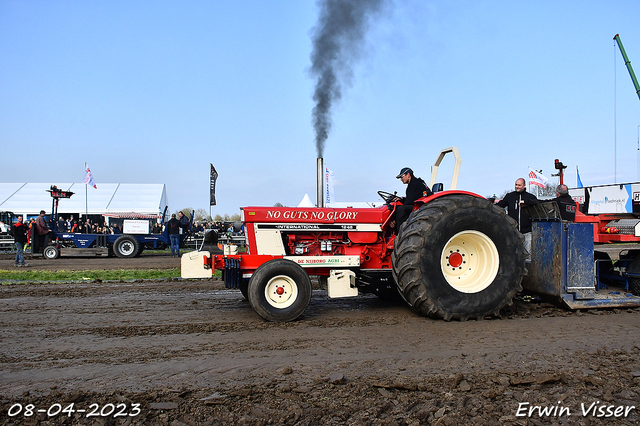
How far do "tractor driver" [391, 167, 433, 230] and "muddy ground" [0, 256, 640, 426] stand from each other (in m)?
1.16

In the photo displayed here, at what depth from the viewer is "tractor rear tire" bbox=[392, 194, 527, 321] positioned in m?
4.91

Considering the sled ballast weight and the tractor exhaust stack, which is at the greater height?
the tractor exhaust stack

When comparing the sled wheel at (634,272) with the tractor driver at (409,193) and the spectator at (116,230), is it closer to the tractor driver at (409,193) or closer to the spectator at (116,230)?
the tractor driver at (409,193)

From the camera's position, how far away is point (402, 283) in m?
4.94

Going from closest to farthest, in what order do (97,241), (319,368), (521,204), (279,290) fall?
(319,368) < (279,290) < (521,204) < (97,241)

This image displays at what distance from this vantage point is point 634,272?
5969 millimetres

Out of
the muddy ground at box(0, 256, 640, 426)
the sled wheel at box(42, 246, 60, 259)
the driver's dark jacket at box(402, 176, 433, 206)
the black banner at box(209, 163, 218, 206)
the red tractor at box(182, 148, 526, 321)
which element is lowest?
the muddy ground at box(0, 256, 640, 426)

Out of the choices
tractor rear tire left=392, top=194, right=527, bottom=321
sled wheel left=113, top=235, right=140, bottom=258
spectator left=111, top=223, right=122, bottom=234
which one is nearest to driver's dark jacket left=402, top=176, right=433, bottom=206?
tractor rear tire left=392, top=194, right=527, bottom=321

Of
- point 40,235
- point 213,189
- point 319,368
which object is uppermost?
point 213,189

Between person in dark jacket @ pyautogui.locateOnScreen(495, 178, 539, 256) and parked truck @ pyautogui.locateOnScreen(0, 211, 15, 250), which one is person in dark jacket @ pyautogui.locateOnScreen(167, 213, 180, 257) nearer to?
parked truck @ pyautogui.locateOnScreen(0, 211, 15, 250)

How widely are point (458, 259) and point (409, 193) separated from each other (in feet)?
3.17

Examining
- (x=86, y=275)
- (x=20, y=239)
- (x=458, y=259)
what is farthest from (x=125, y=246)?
(x=458, y=259)

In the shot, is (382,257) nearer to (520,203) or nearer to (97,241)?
(520,203)

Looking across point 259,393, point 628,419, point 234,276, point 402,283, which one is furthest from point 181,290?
point 628,419
